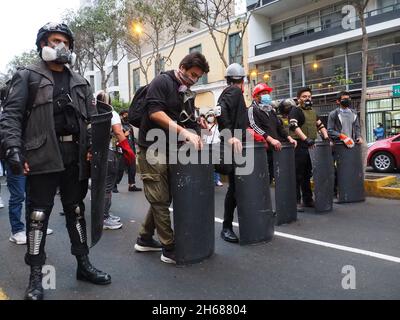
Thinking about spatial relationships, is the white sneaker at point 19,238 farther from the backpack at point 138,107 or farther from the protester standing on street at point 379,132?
the protester standing on street at point 379,132

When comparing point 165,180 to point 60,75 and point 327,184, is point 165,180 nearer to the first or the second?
point 60,75

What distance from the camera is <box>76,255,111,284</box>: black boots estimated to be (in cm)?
328

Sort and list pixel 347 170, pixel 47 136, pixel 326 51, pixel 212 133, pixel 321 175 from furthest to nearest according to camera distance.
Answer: pixel 326 51, pixel 212 133, pixel 347 170, pixel 321 175, pixel 47 136

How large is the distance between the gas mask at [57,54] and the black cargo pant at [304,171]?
4.03m

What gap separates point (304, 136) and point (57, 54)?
403 centimetres

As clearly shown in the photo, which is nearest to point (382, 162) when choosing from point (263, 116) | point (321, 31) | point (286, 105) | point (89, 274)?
point (286, 105)

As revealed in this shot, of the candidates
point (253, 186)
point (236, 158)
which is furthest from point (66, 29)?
point (253, 186)

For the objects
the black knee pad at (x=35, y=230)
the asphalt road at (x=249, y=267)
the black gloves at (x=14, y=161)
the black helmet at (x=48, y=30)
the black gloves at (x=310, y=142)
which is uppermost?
the black helmet at (x=48, y=30)

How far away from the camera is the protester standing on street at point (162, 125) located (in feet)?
12.0

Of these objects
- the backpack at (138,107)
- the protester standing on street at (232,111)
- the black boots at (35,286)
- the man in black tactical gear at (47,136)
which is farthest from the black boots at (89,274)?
the protester standing on street at (232,111)

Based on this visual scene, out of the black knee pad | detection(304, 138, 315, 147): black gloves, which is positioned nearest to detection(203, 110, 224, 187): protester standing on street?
detection(304, 138, 315, 147): black gloves

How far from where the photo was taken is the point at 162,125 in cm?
359

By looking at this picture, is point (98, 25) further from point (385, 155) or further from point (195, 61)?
point (195, 61)
